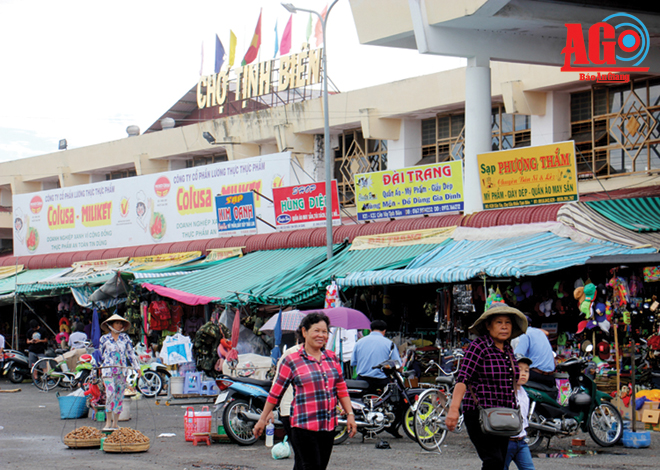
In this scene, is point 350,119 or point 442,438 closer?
point 442,438

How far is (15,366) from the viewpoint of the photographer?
2173 centimetres

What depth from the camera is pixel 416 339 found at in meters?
17.2

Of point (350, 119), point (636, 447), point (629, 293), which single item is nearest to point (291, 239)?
point (350, 119)

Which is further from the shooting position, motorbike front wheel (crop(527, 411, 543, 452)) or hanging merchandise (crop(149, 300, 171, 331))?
hanging merchandise (crop(149, 300, 171, 331))

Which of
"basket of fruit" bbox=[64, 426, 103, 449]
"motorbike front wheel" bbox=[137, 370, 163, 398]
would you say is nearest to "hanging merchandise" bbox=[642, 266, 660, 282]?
"basket of fruit" bbox=[64, 426, 103, 449]

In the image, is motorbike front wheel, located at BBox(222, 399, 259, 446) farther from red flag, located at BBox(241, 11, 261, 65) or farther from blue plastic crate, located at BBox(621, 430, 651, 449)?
red flag, located at BBox(241, 11, 261, 65)

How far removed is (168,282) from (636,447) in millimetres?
12352

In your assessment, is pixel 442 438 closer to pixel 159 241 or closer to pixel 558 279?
pixel 558 279

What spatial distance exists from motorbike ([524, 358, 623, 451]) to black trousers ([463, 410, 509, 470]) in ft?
12.8

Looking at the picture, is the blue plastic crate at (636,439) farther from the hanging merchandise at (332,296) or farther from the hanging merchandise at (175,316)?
the hanging merchandise at (175,316)

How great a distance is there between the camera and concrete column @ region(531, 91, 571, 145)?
65.8ft

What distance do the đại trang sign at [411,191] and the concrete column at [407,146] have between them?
3.40 metres

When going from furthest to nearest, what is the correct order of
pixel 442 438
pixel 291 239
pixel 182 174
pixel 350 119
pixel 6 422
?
pixel 182 174, pixel 350 119, pixel 291 239, pixel 6 422, pixel 442 438

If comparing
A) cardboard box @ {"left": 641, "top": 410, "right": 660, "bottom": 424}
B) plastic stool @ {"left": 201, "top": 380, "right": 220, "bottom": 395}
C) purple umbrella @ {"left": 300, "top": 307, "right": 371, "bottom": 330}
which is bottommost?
plastic stool @ {"left": 201, "top": 380, "right": 220, "bottom": 395}
